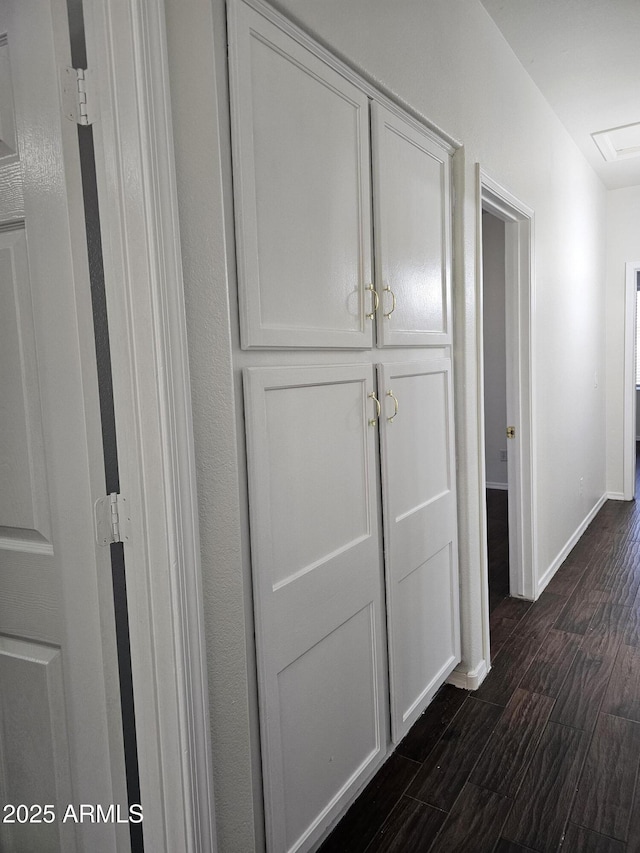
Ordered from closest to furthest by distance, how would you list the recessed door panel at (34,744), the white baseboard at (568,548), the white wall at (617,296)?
the recessed door panel at (34,744) → the white baseboard at (568,548) → the white wall at (617,296)

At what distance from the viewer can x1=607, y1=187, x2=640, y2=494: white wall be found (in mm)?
5031

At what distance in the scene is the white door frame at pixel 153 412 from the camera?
1.05m

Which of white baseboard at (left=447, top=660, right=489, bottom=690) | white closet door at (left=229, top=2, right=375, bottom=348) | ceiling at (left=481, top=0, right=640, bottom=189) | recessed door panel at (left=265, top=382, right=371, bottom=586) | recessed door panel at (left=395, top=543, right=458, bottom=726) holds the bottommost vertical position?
white baseboard at (left=447, top=660, right=489, bottom=690)

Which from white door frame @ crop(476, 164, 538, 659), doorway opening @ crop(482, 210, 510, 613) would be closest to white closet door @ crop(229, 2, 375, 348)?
white door frame @ crop(476, 164, 538, 659)

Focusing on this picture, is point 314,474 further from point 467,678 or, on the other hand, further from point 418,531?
point 467,678

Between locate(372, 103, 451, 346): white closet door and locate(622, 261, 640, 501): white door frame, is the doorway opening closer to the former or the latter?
locate(622, 261, 640, 501): white door frame

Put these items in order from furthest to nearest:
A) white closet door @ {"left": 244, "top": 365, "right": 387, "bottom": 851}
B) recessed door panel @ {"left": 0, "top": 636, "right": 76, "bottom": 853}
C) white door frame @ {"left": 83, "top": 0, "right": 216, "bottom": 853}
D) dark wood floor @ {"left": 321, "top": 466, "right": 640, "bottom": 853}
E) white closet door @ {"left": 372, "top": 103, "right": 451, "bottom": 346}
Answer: white closet door @ {"left": 372, "top": 103, "right": 451, "bottom": 346} < dark wood floor @ {"left": 321, "top": 466, "right": 640, "bottom": 853} < white closet door @ {"left": 244, "top": 365, "right": 387, "bottom": 851} < recessed door panel @ {"left": 0, "top": 636, "right": 76, "bottom": 853} < white door frame @ {"left": 83, "top": 0, "right": 216, "bottom": 853}

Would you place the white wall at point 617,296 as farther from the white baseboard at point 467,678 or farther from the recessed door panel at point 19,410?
the recessed door panel at point 19,410

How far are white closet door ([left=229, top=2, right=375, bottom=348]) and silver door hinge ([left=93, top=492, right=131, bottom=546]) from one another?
0.41 metres

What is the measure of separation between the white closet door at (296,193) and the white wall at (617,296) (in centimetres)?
417

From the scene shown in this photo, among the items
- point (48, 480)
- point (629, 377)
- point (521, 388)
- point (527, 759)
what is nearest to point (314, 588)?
point (48, 480)

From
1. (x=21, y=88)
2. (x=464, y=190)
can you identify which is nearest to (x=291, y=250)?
(x=21, y=88)

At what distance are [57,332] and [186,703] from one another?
722 millimetres

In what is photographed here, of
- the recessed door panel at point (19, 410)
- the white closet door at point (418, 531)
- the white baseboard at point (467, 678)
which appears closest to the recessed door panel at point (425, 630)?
the white closet door at point (418, 531)
